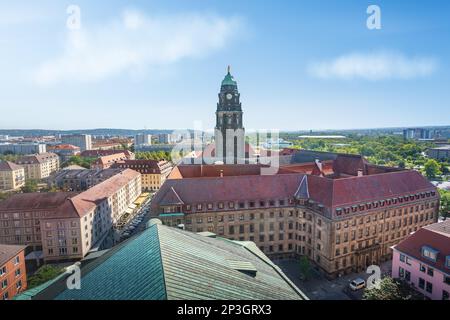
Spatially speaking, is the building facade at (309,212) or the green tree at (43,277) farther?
the building facade at (309,212)

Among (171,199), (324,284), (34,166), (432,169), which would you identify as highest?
(171,199)

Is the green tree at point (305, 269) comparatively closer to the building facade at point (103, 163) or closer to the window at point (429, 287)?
the window at point (429, 287)

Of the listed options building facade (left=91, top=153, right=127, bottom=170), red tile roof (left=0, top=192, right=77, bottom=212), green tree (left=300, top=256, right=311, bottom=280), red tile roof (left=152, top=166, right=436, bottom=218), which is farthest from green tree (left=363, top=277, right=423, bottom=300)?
building facade (left=91, top=153, right=127, bottom=170)

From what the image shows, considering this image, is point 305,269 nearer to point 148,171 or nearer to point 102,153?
point 148,171

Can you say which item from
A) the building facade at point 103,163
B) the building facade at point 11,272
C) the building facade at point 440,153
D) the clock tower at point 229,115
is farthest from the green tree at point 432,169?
the building facade at point 103,163

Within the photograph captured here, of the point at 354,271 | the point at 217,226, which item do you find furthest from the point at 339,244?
the point at 217,226

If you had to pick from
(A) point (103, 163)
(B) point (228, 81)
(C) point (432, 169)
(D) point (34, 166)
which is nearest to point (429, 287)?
(B) point (228, 81)

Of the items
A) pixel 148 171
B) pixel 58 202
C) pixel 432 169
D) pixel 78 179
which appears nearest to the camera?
pixel 58 202
